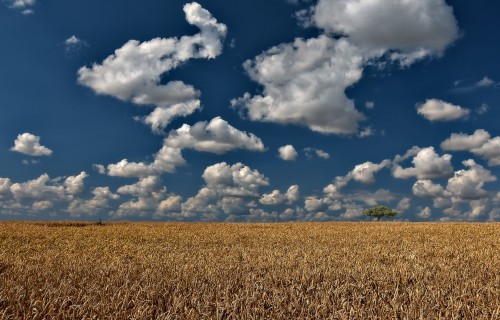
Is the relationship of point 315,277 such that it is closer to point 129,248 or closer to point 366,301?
point 366,301

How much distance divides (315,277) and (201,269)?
9.55 ft

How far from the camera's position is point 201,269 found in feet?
33.9

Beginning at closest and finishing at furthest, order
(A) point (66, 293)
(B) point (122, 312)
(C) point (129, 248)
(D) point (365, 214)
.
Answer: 1. (B) point (122, 312)
2. (A) point (66, 293)
3. (C) point (129, 248)
4. (D) point (365, 214)

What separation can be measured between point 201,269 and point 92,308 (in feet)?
14.5

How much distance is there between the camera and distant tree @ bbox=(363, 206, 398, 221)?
10772 cm

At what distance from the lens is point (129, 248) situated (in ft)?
61.7

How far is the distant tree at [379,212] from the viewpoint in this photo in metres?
108

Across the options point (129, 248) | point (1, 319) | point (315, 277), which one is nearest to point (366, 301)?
point (315, 277)

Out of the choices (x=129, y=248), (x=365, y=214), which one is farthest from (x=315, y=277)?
(x=365, y=214)

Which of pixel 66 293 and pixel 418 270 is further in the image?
pixel 418 270

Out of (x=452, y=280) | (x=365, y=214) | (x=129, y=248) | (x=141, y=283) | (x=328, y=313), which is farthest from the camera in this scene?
(x=365, y=214)

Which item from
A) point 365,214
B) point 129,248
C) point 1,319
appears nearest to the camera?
point 1,319

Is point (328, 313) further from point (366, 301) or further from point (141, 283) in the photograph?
point (141, 283)

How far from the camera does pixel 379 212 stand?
10881 cm
